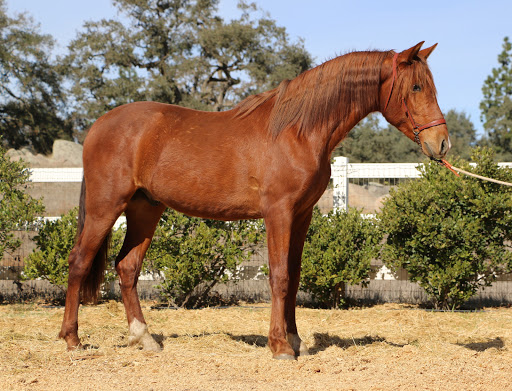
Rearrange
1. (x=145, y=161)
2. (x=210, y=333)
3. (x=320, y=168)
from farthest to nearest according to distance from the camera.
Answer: (x=210, y=333) → (x=145, y=161) → (x=320, y=168)

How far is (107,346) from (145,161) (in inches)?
67.8

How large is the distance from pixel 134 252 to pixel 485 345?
3461 mm

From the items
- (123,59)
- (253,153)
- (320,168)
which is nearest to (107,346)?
(253,153)

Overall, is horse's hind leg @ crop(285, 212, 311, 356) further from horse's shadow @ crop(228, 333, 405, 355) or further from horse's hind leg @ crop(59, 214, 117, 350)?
horse's hind leg @ crop(59, 214, 117, 350)

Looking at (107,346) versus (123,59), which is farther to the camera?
(123,59)

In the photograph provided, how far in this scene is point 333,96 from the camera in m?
4.23

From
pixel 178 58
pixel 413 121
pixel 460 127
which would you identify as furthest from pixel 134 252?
pixel 460 127

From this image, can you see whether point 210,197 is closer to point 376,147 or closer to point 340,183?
point 340,183

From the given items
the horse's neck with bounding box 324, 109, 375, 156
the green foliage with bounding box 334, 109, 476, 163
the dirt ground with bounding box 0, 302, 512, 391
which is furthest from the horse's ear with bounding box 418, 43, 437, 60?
the green foliage with bounding box 334, 109, 476, 163

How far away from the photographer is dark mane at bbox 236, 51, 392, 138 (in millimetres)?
4211

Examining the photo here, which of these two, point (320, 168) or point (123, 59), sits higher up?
point (123, 59)

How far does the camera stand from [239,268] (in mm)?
7684

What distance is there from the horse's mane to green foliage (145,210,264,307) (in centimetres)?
318

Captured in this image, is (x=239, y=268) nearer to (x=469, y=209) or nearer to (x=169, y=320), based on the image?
(x=169, y=320)
